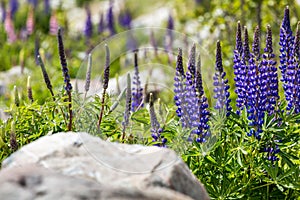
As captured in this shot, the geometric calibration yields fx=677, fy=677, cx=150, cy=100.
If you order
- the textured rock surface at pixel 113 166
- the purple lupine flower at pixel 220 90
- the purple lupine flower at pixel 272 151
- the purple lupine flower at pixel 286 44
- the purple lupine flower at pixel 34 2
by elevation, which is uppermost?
the purple lupine flower at pixel 286 44

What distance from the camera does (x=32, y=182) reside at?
306cm

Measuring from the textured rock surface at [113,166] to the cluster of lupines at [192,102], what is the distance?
67cm

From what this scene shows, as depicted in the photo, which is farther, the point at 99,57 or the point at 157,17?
the point at 157,17

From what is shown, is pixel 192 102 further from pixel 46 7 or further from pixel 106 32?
pixel 46 7

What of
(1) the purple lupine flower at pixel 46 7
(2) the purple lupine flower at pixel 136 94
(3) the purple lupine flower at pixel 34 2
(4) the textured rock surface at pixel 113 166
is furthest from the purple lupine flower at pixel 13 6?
(4) the textured rock surface at pixel 113 166

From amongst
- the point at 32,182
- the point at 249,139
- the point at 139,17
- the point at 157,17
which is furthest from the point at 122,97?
the point at 139,17

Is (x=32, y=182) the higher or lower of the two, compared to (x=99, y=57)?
lower

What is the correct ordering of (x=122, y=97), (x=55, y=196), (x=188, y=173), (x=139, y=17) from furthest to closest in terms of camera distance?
1. (x=139, y=17)
2. (x=122, y=97)
3. (x=188, y=173)
4. (x=55, y=196)

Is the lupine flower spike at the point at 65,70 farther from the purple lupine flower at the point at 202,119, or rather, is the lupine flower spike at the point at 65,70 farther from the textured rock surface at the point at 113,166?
the purple lupine flower at the point at 202,119

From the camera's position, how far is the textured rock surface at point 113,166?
317 cm

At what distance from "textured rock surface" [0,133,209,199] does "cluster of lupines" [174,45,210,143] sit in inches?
26.4

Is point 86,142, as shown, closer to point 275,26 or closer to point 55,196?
point 55,196

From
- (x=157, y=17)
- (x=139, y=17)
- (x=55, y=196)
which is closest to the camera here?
(x=55, y=196)

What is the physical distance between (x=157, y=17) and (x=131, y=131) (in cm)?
1010
